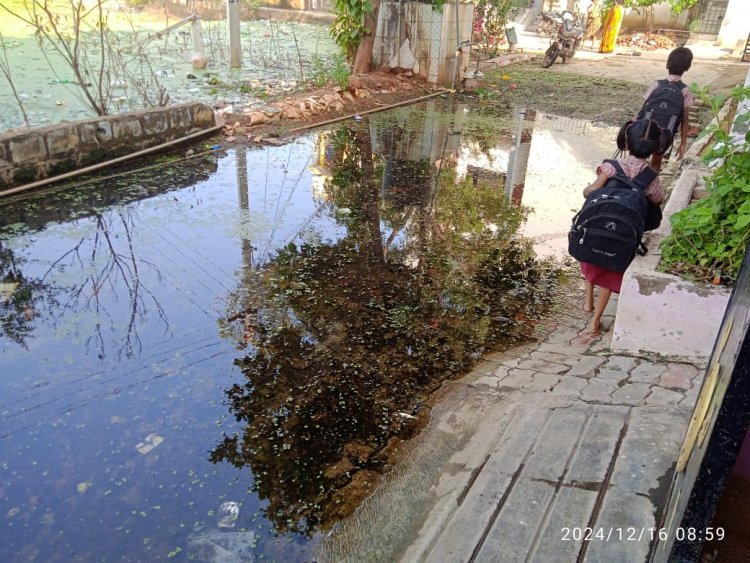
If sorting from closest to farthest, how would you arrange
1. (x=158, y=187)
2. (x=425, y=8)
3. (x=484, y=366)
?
(x=484, y=366), (x=158, y=187), (x=425, y=8)

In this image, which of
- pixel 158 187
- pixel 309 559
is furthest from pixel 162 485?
pixel 158 187

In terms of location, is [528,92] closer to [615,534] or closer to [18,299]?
[18,299]

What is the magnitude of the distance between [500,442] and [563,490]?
42cm

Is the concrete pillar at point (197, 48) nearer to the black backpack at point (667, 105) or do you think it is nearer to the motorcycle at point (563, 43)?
the motorcycle at point (563, 43)

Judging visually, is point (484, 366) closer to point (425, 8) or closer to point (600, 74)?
point (425, 8)

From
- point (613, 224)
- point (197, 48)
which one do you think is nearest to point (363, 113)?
point (197, 48)

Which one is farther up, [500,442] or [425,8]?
[425,8]

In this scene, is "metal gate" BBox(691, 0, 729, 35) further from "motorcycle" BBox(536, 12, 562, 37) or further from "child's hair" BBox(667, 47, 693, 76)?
"child's hair" BBox(667, 47, 693, 76)

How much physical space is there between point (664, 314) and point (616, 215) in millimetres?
622

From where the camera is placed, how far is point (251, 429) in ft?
9.59

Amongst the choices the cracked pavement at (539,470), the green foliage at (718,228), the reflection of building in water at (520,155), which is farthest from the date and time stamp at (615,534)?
the reflection of building in water at (520,155)

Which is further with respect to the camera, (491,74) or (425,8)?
(491,74)

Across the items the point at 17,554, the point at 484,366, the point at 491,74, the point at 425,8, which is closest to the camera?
the point at 17,554

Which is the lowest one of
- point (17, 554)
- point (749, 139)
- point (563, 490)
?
point (17, 554)
